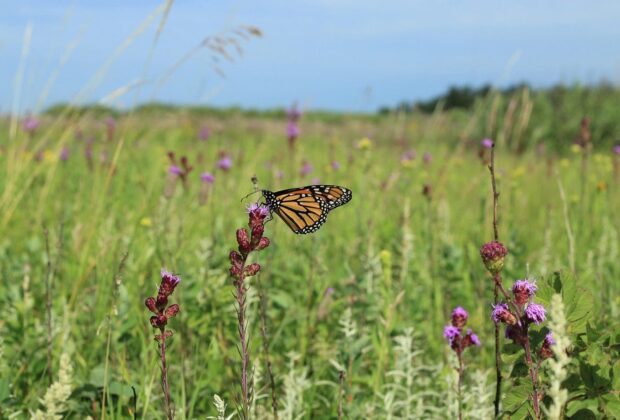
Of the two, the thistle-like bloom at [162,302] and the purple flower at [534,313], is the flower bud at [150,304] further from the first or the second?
the purple flower at [534,313]

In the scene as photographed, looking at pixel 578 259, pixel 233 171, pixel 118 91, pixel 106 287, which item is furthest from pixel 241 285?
pixel 233 171

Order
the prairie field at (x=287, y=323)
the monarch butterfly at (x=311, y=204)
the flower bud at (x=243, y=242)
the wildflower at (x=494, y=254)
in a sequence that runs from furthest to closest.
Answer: the monarch butterfly at (x=311, y=204) → the prairie field at (x=287, y=323) → the wildflower at (x=494, y=254) → the flower bud at (x=243, y=242)

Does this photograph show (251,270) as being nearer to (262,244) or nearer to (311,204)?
(262,244)

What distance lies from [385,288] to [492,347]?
0.62 m

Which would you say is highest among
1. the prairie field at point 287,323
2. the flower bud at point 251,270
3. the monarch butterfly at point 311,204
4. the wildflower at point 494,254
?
the monarch butterfly at point 311,204

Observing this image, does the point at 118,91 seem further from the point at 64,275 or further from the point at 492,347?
the point at 492,347

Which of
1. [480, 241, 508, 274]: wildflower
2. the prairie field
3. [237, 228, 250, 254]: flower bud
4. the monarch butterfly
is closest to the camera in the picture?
[237, 228, 250, 254]: flower bud

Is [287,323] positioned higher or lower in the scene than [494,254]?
lower

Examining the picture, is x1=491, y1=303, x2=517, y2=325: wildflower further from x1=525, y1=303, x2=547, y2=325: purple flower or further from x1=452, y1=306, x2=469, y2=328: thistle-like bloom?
x1=452, y1=306, x2=469, y2=328: thistle-like bloom

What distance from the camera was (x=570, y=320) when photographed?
1582mm

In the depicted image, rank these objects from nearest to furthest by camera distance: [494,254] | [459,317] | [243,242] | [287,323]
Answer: [243,242] → [494,254] → [459,317] → [287,323]

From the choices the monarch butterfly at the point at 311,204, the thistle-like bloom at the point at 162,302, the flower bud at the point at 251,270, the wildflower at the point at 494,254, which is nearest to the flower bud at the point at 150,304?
the thistle-like bloom at the point at 162,302

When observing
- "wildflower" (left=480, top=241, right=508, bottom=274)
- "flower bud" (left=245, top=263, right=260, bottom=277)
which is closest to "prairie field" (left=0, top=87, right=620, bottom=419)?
"flower bud" (left=245, top=263, right=260, bottom=277)

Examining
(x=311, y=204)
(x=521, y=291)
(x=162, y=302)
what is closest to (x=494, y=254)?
(x=521, y=291)
